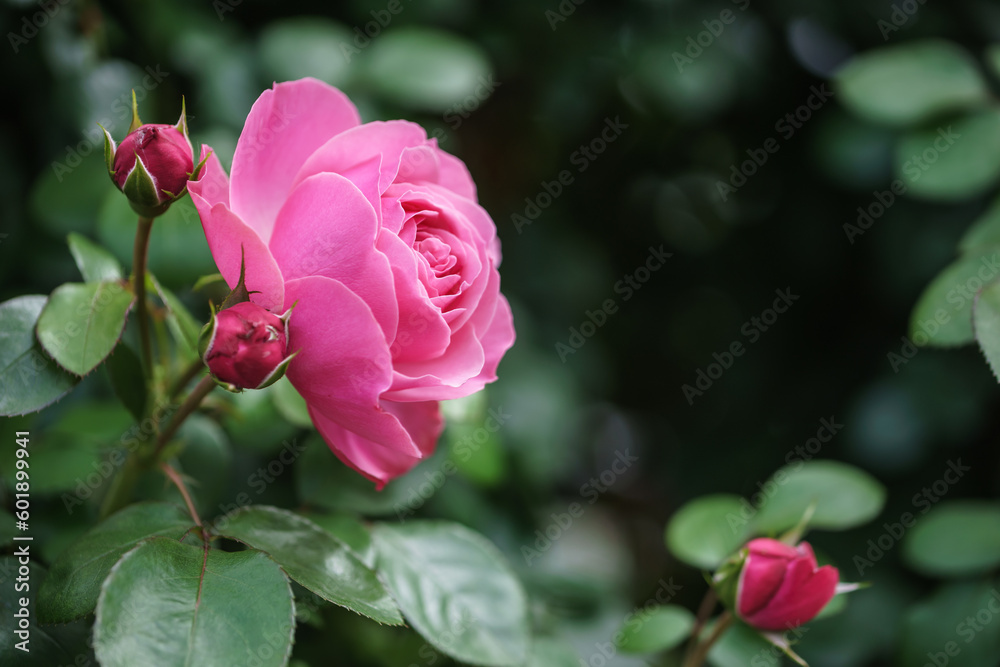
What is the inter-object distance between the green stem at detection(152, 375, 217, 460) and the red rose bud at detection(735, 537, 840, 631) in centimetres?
47

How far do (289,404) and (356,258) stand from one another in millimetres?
263

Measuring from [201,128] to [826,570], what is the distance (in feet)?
3.03

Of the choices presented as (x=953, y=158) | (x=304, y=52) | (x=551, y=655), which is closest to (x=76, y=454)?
(x=551, y=655)

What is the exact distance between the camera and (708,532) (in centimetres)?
80

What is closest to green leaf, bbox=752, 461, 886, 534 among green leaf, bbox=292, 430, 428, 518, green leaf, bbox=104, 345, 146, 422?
green leaf, bbox=292, 430, 428, 518

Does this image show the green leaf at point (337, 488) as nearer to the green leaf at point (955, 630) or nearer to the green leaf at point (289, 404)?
the green leaf at point (289, 404)

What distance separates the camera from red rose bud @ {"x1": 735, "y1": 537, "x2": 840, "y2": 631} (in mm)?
574

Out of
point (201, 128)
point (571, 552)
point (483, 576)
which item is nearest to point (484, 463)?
point (483, 576)

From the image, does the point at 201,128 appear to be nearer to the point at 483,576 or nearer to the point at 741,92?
the point at 483,576

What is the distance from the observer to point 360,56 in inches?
42.8

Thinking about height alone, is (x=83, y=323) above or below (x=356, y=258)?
below

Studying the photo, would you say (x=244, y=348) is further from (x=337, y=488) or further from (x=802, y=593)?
(x=802, y=593)

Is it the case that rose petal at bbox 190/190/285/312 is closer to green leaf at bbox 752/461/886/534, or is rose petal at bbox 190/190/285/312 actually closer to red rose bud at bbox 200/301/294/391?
red rose bud at bbox 200/301/294/391

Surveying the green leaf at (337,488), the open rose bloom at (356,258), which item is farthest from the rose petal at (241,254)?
the green leaf at (337,488)
